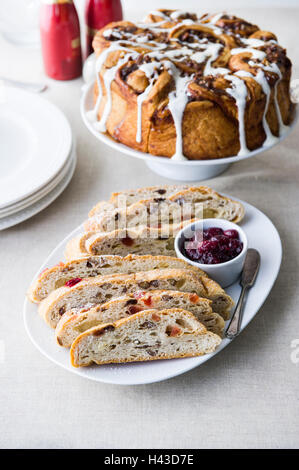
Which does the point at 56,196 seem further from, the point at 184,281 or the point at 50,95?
the point at 50,95

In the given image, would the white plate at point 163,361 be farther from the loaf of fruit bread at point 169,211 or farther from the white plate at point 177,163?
the white plate at point 177,163

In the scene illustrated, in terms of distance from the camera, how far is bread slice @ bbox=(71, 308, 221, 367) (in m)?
1.35

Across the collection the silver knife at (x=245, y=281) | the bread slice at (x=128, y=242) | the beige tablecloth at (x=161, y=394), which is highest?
the bread slice at (x=128, y=242)

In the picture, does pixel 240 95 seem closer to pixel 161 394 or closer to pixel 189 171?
pixel 189 171

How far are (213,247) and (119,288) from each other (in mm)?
321

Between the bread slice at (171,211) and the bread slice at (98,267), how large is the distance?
0.64 ft

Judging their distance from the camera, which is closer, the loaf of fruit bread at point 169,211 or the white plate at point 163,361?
the white plate at point 163,361

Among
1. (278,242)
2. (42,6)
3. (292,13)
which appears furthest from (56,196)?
(292,13)

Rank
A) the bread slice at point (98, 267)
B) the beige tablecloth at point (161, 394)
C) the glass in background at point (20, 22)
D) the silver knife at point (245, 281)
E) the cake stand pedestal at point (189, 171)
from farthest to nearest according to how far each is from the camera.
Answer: the glass in background at point (20, 22)
the cake stand pedestal at point (189, 171)
the bread slice at point (98, 267)
the silver knife at point (245, 281)
the beige tablecloth at point (161, 394)

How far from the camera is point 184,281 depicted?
1463 millimetres

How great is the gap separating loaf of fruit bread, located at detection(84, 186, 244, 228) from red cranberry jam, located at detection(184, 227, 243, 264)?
0.17 metres

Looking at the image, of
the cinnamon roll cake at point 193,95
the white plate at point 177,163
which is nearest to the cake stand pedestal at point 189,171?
the white plate at point 177,163

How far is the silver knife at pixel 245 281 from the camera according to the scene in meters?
1.42
